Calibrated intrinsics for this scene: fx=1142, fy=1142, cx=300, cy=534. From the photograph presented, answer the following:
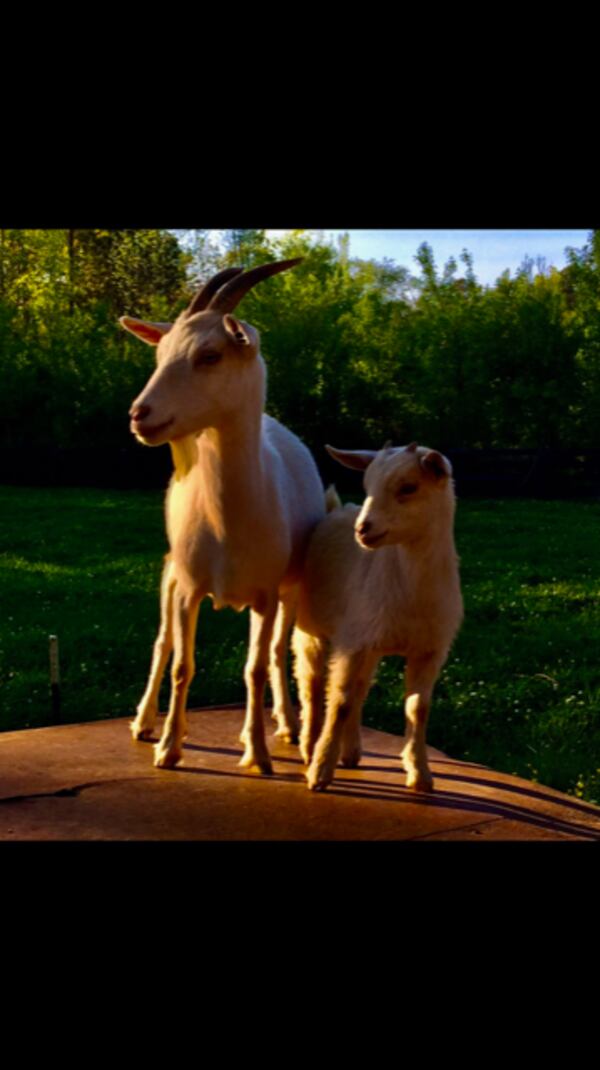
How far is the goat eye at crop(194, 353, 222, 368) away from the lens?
352 cm

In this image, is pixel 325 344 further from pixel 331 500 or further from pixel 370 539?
pixel 370 539

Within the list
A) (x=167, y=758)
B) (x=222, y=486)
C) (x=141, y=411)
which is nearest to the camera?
(x=141, y=411)

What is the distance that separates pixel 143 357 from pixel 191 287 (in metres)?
0.74

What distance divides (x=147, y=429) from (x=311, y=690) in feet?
4.10

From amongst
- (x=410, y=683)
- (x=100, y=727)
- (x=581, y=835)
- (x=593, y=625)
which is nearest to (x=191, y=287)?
(x=593, y=625)

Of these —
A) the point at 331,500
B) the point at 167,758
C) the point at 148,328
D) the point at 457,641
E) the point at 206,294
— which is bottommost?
the point at 457,641

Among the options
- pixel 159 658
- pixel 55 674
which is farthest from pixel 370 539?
pixel 55 674

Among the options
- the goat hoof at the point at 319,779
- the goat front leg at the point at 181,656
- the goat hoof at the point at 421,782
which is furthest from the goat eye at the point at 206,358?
the goat hoof at the point at 421,782

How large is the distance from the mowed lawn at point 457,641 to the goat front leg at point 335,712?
1379mm

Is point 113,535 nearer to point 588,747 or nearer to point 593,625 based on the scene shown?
point 593,625

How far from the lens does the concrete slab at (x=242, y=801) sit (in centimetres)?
349

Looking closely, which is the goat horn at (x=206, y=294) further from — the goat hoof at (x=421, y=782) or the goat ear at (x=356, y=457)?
the goat hoof at (x=421, y=782)

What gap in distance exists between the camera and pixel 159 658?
4.43 meters

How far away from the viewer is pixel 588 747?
5.42m
